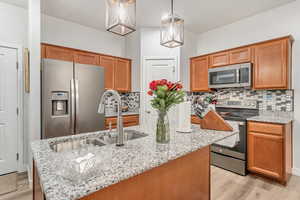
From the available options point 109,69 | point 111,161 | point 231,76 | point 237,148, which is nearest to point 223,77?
point 231,76

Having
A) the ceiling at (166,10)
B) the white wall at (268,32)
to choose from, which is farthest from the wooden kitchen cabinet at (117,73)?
the white wall at (268,32)

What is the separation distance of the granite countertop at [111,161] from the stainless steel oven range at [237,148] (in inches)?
56.0

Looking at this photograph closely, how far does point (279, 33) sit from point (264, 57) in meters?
0.60

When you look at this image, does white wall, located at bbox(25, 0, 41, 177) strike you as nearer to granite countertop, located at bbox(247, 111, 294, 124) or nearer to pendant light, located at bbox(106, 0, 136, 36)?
pendant light, located at bbox(106, 0, 136, 36)

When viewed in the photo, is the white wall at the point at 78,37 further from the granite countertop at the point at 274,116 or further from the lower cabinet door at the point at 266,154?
the lower cabinet door at the point at 266,154

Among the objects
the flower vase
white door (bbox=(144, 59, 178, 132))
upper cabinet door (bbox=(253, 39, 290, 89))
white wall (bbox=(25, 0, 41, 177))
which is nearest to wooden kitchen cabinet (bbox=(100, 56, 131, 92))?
white door (bbox=(144, 59, 178, 132))

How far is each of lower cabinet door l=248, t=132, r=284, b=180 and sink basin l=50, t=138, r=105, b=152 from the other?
A: 7.56 feet

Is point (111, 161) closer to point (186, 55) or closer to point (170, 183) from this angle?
point (170, 183)

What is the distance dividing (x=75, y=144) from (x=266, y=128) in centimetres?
251

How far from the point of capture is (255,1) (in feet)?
8.59

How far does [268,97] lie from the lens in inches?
111

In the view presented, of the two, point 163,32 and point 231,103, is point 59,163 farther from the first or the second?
point 231,103

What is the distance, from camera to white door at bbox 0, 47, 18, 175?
8.63ft

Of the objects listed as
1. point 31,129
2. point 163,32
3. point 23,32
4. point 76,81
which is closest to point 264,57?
point 163,32
